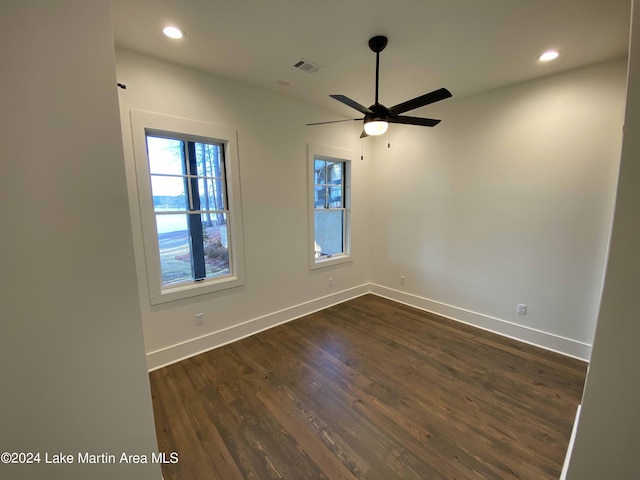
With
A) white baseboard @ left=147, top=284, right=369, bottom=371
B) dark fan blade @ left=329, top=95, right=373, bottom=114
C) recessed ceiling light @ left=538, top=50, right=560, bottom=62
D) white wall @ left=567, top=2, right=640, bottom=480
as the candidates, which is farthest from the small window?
white wall @ left=567, top=2, right=640, bottom=480

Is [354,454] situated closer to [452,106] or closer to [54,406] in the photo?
[54,406]

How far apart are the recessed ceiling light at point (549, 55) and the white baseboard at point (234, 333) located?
3.58 meters

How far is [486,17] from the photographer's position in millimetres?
1826

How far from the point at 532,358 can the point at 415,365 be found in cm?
128

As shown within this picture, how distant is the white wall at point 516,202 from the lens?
8.30 ft

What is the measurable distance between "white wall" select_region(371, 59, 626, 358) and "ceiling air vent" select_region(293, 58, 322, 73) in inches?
72.9

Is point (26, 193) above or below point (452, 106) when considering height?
below

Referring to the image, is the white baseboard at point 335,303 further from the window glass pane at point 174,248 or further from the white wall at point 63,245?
the white wall at point 63,245

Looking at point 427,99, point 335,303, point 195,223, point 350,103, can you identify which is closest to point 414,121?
point 427,99

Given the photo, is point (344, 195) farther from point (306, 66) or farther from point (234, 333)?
point (234, 333)

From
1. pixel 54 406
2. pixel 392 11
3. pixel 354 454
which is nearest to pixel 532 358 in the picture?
pixel 354 454

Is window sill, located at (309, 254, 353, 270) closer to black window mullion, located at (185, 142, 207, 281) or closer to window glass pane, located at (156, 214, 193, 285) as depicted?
black window mullion, located at (185, 142, 207, 281)

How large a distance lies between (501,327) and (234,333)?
328 cm

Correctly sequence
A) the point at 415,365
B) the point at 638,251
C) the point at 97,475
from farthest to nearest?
the point at 415,365 → the point at 97,475 → the point at 638,251
